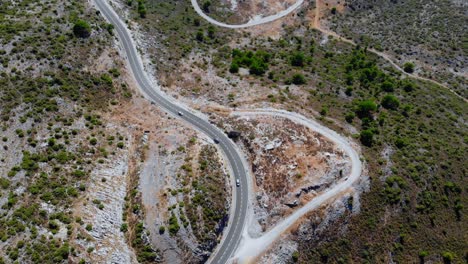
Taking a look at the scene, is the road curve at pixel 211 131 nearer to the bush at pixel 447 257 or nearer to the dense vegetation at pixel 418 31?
the bush at pixel 447 257

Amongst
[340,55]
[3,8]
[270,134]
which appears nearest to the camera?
[270,134]

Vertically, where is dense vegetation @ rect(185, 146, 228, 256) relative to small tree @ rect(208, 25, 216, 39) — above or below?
below

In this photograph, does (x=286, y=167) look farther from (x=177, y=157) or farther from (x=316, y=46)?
(x=316, y=46)

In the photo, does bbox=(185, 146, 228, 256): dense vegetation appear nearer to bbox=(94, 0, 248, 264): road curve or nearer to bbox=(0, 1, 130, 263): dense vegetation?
bbox=(94, 0, 248, 264): road curve

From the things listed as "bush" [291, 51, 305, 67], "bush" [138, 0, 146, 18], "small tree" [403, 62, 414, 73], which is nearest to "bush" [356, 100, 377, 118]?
"bush" [291, 51, 305, 67]

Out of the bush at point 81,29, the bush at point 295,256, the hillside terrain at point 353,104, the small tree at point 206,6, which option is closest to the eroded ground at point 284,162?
the hillside terrain at point 353,104

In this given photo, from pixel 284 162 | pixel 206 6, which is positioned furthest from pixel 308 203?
pixel 206 6

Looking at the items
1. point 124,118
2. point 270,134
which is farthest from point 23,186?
point 270,134
